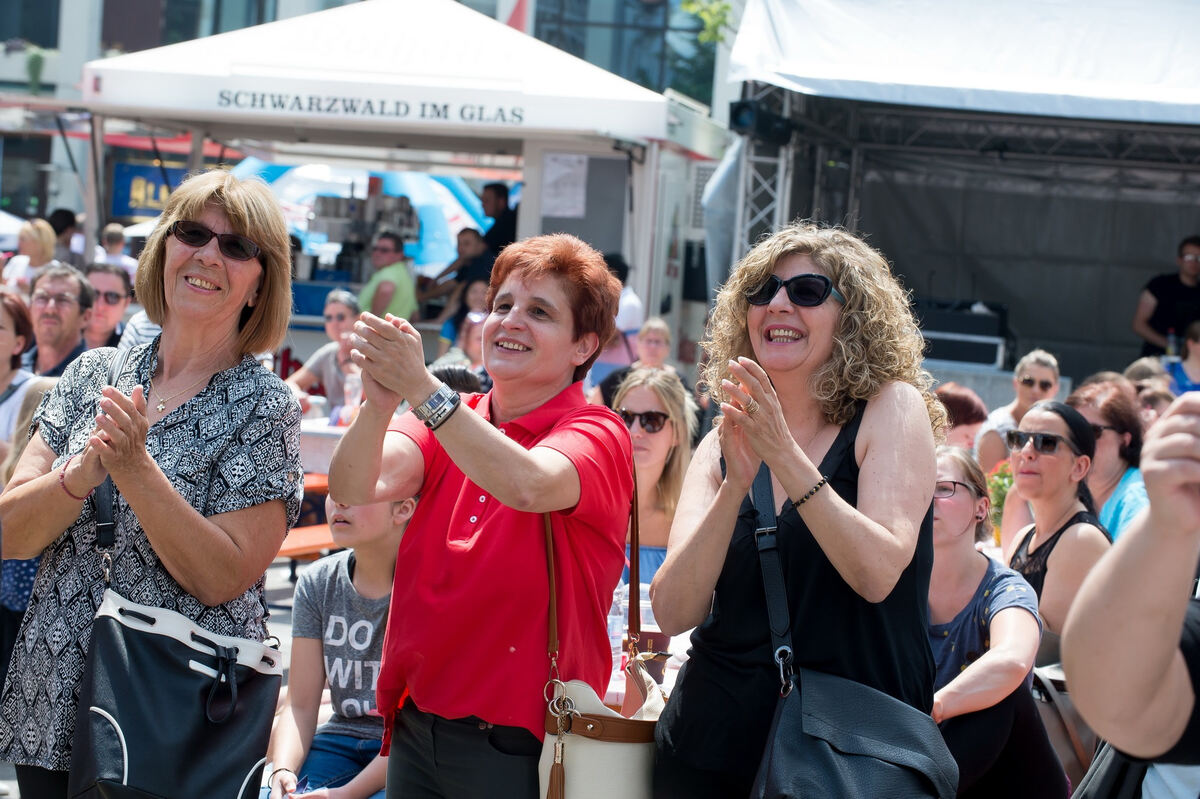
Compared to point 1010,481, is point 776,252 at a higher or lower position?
higher

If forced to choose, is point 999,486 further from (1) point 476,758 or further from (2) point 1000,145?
(2) point 1000,145

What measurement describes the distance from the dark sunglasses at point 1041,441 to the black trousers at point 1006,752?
43.0 inches

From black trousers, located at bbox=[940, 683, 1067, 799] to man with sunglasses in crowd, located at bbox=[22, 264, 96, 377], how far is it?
4.29 metres

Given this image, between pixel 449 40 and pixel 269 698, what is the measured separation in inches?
328

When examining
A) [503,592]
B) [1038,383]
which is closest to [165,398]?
[503,592]

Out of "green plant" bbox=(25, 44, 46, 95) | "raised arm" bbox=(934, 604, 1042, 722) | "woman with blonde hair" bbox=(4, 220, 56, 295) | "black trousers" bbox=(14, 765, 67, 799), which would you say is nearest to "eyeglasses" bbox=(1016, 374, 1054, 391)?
"raised arm" bbox=(934, 604, 1042, 722)

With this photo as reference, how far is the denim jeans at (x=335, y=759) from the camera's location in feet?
11.0

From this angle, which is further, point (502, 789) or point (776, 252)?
point (776, 252)

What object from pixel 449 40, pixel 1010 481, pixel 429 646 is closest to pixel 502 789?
pixel 429 646

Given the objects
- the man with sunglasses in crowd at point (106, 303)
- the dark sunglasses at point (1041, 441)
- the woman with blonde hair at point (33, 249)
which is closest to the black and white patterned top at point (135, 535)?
the dark sunglasses at point (1041, 441)

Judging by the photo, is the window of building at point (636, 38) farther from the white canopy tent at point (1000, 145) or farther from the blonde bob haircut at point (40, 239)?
the blonde bob haircut at point (40, 239)

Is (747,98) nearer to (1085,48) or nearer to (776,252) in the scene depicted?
(1085,48)

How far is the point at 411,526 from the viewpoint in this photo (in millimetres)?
2506

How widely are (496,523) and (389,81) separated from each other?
314 inches
